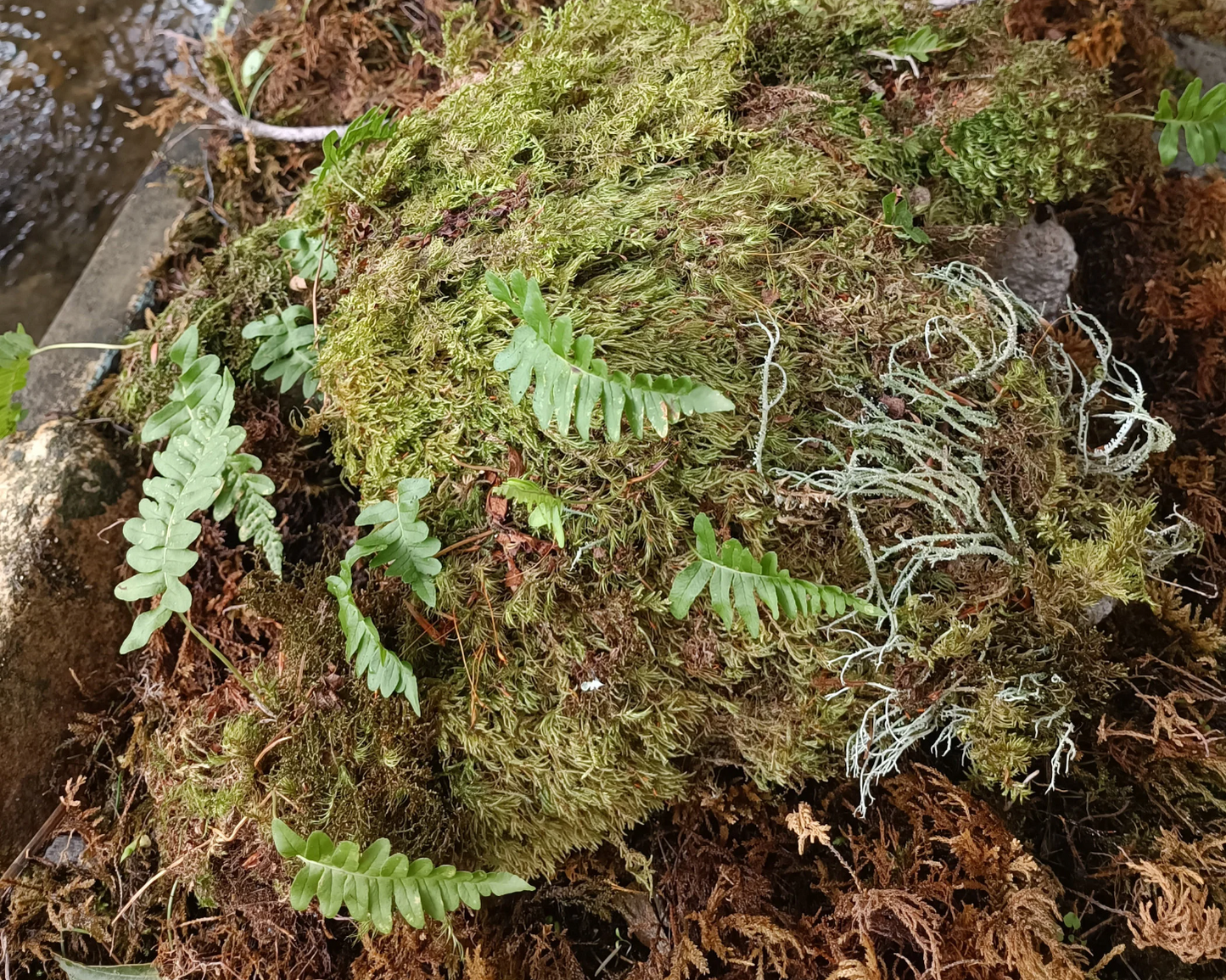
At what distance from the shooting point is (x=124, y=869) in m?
2.17

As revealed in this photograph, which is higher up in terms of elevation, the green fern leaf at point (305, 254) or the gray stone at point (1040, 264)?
the green fern leaf at point (305, 254)

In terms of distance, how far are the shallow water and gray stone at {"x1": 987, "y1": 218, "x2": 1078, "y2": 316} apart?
14.1ft

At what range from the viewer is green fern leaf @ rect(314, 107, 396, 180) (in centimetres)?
223

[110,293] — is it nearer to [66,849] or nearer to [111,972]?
[66,849]

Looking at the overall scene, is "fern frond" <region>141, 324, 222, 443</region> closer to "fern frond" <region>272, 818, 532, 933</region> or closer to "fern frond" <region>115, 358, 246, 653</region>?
"fern frond" <region>115, 358, 246, 653</region>

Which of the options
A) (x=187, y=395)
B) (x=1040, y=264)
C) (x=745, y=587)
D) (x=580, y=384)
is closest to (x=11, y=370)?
(x=187, y=395)

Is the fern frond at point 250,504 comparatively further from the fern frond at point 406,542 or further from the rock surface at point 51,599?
the rock surface at point 51,599

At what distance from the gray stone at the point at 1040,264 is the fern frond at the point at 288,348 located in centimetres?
231

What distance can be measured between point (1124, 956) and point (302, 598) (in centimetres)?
252

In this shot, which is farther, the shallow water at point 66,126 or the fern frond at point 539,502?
the shallow water at point 66,126

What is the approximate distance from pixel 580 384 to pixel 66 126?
412 cm

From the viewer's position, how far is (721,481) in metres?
1.91

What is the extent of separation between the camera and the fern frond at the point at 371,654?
1.85m

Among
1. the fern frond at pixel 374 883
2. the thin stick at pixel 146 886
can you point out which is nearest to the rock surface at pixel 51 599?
the thin stick at pixel 146 886
